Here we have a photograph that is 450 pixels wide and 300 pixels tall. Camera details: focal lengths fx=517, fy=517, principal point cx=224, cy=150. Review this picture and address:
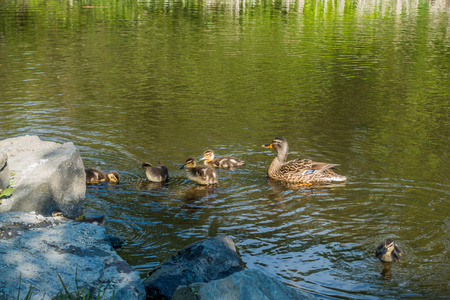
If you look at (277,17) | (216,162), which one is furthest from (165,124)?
(277,17)

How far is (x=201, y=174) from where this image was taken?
9094 millimetres

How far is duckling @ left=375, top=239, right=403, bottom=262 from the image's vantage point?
6.35 meters

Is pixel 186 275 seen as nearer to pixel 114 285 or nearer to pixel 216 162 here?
pixel 114 285

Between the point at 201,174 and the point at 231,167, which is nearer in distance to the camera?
the point at 201,174

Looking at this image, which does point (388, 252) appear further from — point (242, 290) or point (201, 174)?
point (201, 174)

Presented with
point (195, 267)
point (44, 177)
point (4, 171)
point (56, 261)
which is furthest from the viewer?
point (44, 177)

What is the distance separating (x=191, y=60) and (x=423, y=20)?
938 inches

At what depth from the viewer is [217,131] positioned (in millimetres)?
12320

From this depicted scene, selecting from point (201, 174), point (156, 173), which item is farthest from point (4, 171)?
point (201, 174)

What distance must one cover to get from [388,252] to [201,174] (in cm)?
375

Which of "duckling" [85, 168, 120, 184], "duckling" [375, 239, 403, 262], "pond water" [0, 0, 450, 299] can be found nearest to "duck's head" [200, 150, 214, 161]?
"pond water" [0, 0, 450, 299]

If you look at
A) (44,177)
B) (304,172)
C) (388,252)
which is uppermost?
(44,177)

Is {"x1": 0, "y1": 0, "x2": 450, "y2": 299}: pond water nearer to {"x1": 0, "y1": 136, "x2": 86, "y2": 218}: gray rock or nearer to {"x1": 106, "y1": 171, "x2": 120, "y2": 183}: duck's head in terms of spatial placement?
{"x1": 106, "y1": 171, "x2": 120, "y2": 183}: duck's head

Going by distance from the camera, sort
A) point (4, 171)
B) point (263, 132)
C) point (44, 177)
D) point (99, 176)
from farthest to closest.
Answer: point (263, 132), point (99, 176), point (44, 177), point (4, 171)
